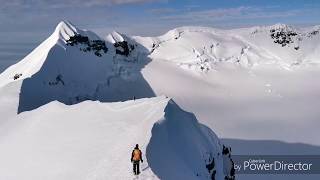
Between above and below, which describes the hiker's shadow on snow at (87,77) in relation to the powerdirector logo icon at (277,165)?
above

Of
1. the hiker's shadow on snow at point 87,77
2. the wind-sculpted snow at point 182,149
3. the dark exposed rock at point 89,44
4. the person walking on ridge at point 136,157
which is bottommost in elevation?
the hiker's shadow on snow at point 87,77

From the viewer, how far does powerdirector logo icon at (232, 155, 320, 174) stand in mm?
77956

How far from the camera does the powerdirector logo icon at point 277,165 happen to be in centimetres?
7796

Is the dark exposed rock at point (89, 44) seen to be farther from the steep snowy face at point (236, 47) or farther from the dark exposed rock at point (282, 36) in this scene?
the dark exposed rock at point (282, 36)

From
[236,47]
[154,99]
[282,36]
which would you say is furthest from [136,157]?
[282,36]

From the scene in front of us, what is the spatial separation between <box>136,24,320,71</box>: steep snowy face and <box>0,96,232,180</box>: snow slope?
381 ft

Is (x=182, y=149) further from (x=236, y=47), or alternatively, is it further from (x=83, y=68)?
(x=236, y=47)

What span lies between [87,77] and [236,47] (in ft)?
203

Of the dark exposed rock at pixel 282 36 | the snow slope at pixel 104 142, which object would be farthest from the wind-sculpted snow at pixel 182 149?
the dark exposed rock at pixel 282 36

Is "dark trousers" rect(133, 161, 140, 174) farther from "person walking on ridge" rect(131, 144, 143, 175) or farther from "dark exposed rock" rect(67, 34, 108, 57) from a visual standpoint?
"dark exposed rock" rect(67, 34, 108, 57)

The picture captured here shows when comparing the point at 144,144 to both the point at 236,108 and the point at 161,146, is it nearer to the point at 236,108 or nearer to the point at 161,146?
the point at 161,146

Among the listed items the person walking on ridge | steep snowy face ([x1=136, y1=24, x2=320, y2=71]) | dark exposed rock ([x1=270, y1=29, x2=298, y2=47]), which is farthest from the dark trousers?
dark exposed rock ([x1=270, y1=29, x2=298, y2=47])

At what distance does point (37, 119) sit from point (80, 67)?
86.8 m

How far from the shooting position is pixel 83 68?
448 feet
